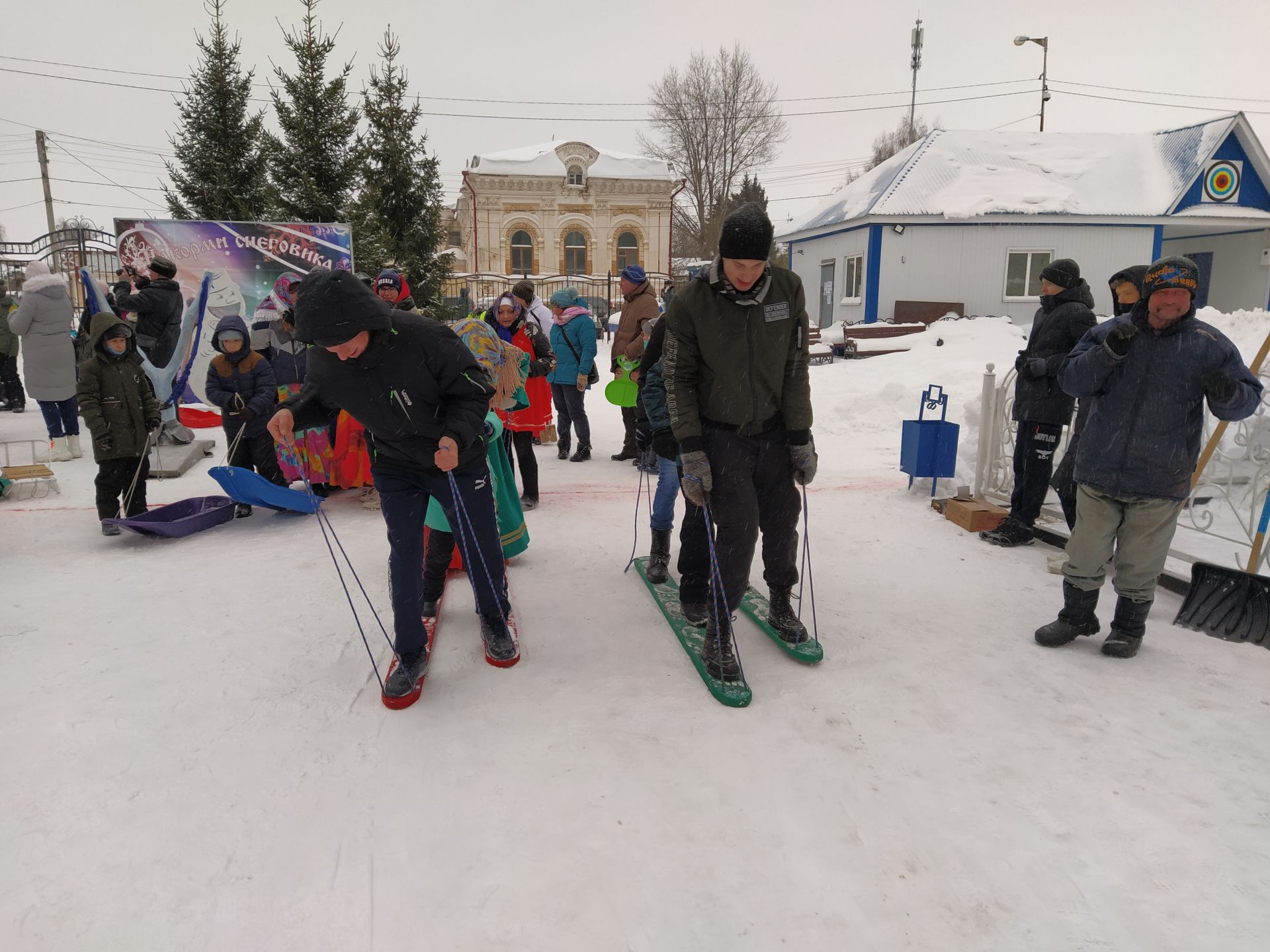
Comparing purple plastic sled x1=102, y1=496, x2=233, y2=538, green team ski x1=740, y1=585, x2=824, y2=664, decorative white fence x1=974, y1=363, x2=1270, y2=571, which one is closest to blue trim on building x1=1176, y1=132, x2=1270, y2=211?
decorative white fence x1=974, y1=363, x2=1270, y2=571

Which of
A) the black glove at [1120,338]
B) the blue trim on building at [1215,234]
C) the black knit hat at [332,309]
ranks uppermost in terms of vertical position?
the blue trim on building at [1215,234]

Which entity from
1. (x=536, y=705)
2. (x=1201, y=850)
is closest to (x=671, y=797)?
(x=536, y=705)

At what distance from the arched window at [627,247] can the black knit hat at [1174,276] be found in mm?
32352

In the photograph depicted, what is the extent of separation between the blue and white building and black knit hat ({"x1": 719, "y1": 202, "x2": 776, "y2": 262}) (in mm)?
17499

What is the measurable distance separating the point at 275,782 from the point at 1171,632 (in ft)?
13.6

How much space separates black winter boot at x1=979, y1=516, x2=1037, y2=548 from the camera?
16.8 ft

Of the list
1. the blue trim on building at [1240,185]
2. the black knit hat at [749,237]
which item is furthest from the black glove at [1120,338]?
the blue trim on building at [1240,185]

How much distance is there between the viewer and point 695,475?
3.16 m

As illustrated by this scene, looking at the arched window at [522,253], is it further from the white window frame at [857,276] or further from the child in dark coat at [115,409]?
the child in dark coat at [115,409]

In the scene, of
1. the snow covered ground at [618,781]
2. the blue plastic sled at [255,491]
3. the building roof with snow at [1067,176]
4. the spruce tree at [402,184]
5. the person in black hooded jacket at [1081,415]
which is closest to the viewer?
the snow covered ground at [618,781]

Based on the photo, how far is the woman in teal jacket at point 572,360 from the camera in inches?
290

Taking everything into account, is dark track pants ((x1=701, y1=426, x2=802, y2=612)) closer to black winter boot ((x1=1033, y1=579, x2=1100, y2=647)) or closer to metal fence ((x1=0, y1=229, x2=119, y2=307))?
black winter boot ((x1=1033, y1=579, x2=1100, y2=647))

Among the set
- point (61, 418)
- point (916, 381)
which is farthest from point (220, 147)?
point (916, 381)

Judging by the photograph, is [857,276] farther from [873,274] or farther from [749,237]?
[749,237]
